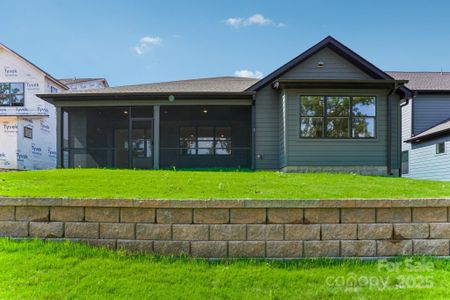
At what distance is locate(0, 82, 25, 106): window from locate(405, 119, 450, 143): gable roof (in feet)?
80.8

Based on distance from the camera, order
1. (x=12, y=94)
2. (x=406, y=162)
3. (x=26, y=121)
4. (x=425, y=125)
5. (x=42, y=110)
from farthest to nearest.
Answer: (x=12, y=94) < (x=42, y=110) < (x=26, y=121) < (x=406, y=162) < (x=425, y=125)

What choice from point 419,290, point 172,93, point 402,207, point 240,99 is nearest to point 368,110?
point 240,99

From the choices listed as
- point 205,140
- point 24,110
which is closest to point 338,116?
point 205,140

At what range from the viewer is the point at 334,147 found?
12586mm

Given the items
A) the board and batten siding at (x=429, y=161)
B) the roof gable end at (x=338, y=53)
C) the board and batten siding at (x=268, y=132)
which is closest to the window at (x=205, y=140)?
the board and batten siding at (x=268, y=132)

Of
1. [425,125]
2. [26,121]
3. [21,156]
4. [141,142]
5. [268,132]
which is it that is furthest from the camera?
[26,121]

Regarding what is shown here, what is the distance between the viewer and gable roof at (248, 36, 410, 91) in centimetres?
1311

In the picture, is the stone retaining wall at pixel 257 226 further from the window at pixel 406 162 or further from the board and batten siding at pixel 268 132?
the window at pixel 406 162

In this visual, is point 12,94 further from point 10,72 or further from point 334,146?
point 334,146

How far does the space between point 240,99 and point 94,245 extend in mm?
9799

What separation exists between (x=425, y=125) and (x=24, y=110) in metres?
Answer: 24.7

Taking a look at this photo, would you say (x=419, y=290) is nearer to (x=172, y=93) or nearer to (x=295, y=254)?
(x=295, y=254)

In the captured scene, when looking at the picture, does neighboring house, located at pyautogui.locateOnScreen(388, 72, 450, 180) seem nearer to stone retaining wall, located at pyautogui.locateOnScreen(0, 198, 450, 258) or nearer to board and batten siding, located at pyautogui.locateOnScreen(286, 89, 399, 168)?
board and batten siding, located at pyautogui.locateOnScreen(286, 89, 399, 168)

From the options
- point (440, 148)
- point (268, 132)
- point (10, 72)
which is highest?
point (10, 72)
